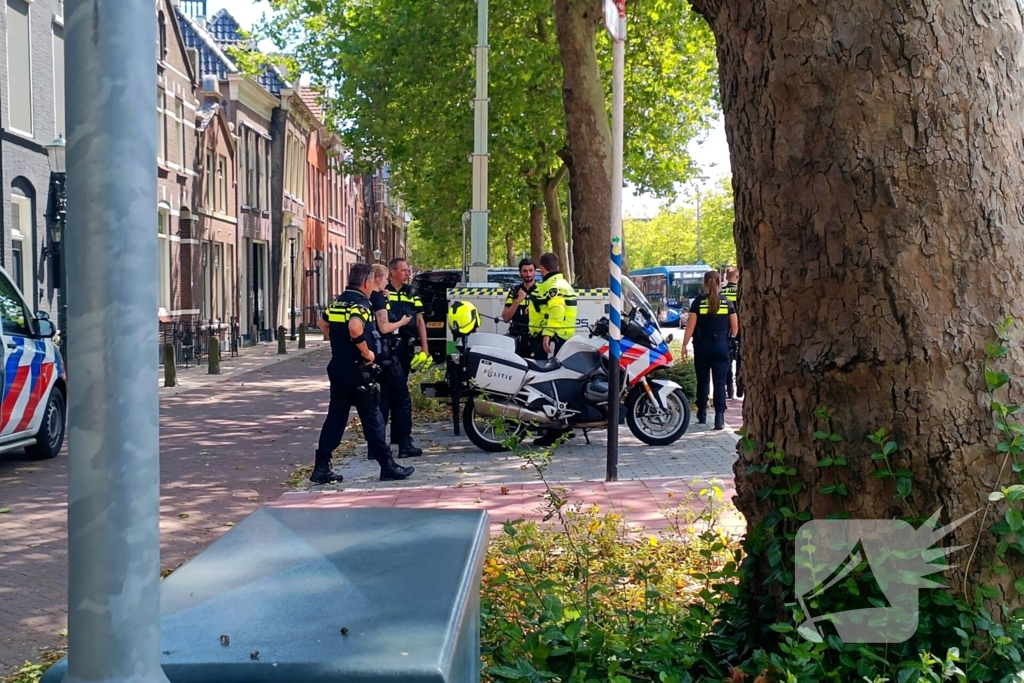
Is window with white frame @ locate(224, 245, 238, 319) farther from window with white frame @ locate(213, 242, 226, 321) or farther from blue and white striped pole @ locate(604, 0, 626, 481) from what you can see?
blue and white striped pole @ locate(604, 0, 626, 481)

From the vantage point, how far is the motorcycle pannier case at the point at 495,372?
10883mm

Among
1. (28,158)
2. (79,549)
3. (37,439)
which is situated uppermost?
(28,158)

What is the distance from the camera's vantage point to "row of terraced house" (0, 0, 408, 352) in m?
21.4

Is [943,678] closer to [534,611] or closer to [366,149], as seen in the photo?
[534,611]

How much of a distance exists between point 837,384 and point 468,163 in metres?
26.2

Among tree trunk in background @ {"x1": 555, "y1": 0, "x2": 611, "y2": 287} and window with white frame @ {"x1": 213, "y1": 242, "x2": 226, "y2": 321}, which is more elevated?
tree trunk in background @ {"x1": 555, "y1": 0, "x2": 611, "y2": 287}

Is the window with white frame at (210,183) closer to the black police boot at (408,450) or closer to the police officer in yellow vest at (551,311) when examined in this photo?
the police officer in yellow vest at (551,311)

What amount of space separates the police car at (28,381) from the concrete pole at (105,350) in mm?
9024

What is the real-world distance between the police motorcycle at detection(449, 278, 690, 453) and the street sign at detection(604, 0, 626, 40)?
3.09 m

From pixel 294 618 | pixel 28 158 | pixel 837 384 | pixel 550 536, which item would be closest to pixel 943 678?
pixel 837 384

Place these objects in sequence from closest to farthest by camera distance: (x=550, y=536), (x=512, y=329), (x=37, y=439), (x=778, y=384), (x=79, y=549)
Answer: (x=79, y=549)
(x=778, y=384)
(x=550, y=536)
(x=37, y=439)
(x=512, y=329)

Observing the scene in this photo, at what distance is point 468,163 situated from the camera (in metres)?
29.2

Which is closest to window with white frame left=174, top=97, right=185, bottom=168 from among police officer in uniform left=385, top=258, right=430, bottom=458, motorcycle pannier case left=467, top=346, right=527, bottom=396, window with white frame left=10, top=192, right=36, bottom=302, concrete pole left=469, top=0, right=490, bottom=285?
window with white frame left=10, top=192, right=36, bottom=302

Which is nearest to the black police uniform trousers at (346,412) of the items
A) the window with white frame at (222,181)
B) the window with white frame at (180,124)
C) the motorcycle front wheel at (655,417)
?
the motorcycle front wheel at (655,417)
